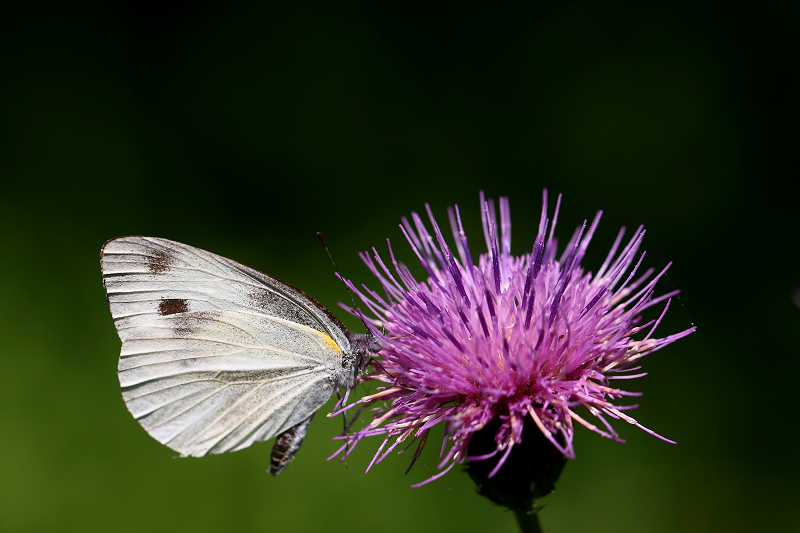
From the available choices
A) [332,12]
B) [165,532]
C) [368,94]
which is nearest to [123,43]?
[332,12]

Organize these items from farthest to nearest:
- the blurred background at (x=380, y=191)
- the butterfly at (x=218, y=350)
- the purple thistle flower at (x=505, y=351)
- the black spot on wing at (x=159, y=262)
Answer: the blurred background at (x=380, y=191) → the black spot on wing at (x=159, y=262) → the butterfly at (x=218, y=350) → the purple thistle flower at (x=505, y=351)

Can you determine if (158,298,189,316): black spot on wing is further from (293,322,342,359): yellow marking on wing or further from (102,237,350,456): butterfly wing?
(293,322,342,359): yellow marking on wing

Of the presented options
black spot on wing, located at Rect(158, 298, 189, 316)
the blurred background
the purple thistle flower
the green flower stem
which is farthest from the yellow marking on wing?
the blurred background

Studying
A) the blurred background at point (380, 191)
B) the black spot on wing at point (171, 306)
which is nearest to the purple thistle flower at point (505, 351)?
the black spot on wing at point (171, 306)

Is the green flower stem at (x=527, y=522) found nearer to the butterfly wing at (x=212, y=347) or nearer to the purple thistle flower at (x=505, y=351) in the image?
the purple thistle flower at (x=505, y=351)

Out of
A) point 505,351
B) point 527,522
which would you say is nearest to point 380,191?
point 505,351

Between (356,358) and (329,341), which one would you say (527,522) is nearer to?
(356,358)
